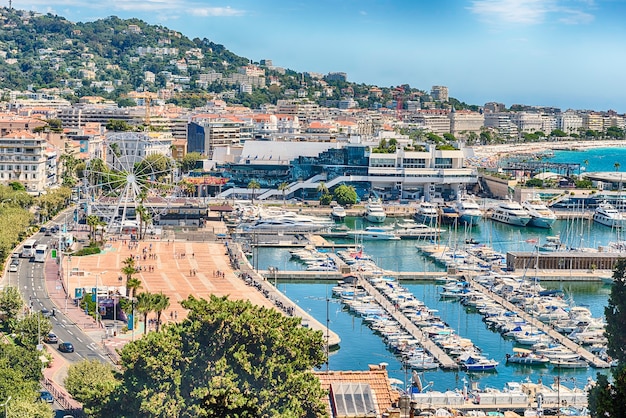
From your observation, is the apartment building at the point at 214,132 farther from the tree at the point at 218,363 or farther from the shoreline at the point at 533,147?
the tree at the point at 218,363

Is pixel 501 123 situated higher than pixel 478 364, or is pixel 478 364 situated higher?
pixel 501 123

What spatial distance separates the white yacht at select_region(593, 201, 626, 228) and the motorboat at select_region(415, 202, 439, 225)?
6.97 meters

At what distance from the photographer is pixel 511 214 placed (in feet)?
164

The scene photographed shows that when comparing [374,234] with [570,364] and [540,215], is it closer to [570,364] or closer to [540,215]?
[540,215]

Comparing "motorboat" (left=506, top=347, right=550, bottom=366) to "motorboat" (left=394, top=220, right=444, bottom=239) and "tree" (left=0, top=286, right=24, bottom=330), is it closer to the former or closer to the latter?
"tree" (left=0, top=286, right=24, bottom=330)

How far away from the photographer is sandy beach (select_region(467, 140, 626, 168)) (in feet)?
283

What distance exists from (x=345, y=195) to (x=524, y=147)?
5727cm

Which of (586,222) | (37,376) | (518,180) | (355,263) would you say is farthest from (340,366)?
(518,180)

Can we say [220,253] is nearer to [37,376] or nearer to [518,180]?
[37,376]

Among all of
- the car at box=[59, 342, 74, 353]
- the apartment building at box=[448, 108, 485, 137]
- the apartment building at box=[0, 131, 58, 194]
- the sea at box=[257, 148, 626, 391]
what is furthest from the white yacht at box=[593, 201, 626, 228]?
A: the apartment building at box=[448, 108, 485, 137]

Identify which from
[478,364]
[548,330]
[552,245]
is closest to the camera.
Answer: [478,364]

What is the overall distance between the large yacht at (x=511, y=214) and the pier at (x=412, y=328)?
17.6 meters

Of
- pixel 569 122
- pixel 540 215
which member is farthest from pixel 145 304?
pixel 569 122

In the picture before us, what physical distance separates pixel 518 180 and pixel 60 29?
92.1m
